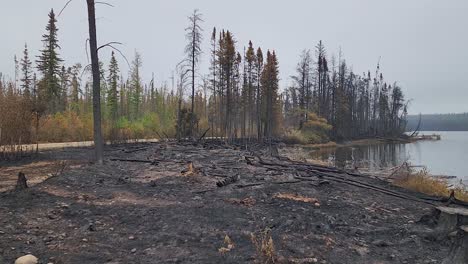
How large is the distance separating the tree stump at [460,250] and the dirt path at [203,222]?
0.99m

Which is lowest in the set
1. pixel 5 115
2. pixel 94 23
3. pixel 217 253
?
pixel 217 253

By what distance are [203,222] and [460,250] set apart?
4.27 m

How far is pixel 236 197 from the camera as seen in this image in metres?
9.22

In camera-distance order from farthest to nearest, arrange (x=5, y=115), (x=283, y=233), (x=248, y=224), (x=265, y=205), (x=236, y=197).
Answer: (x=5, y=115), (x=236, y=197), (x=265, y=205), (x=248, y=224), (x=283, y=233)

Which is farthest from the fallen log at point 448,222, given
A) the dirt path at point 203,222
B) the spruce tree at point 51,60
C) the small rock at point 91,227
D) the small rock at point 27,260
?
the spruce tree at point 51,60

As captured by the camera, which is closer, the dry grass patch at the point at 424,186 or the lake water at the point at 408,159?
the dry grass patch at the point at 424,186

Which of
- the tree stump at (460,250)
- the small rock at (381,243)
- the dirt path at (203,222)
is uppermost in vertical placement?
the tree stump at (460,250)

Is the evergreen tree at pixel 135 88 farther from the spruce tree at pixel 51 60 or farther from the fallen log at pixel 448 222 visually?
the fallen log at pixel 448 222

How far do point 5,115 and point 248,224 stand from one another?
512 inches

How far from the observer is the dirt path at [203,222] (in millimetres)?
5504

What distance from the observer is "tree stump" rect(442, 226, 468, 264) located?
15.1ft

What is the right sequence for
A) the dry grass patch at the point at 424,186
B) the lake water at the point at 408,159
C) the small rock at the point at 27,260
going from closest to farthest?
the small rock at the point at 27,260 → the dry grass patch at the point at 424,186 → the lake water at the point at 408,159

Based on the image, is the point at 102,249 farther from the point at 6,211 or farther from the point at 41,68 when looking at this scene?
the point at 41,68

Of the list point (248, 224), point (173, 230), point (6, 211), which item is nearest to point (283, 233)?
point (248, 224)
